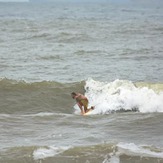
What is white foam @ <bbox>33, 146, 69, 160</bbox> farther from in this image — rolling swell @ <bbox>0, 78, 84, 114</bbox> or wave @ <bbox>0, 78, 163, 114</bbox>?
rolling swell @ <bbox>0, 78, 84, 114</bbox>

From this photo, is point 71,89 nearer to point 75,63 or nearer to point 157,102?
point 157,102

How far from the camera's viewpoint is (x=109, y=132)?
32.1 feet

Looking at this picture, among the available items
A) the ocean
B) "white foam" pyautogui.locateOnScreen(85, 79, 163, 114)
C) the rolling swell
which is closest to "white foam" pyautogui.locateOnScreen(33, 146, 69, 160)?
the ocean

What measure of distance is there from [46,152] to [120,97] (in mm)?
6278

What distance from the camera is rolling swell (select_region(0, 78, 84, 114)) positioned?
14016 mm

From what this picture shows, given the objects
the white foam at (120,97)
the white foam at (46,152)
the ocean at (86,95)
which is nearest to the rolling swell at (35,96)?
the ocean at (86,95)

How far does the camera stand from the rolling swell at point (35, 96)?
1402cm

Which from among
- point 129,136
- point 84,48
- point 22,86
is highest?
point 84,48

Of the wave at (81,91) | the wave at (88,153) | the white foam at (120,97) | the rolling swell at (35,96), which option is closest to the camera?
the wave at (88,153)

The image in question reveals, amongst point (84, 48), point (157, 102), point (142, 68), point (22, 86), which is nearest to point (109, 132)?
point (157, 102)

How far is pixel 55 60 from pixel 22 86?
5887 millimetres

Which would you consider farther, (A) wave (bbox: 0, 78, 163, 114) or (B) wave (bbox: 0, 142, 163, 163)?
(A) wave (bbox: 0, 78, 163, 114)

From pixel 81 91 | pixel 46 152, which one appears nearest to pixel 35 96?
pixel 81 91

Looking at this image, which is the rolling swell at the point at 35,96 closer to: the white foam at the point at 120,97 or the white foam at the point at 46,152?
the white foam at the point at 120,97
